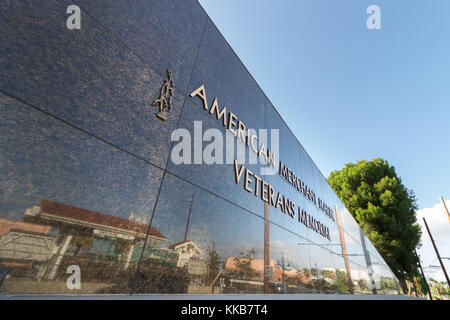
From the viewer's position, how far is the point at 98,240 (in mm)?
1600

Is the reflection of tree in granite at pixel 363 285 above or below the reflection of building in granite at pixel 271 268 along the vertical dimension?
above

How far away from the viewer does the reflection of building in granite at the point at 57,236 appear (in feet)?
4.10

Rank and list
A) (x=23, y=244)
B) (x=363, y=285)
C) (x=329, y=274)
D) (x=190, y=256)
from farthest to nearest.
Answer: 1. (x=363, y=285)
2. (x=329, y=274)
3. (x=190, y=256)
4. (x=23, y=244)

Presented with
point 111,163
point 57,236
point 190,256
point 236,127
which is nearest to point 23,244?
point 57,236

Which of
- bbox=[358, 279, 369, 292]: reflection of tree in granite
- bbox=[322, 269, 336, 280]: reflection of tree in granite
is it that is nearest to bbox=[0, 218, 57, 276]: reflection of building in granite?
bbox=[322, 269, 336, 280]: reflection of tree in granite

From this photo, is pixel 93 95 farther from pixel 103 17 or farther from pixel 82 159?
pixel 103 17

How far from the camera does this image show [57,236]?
1423 millimetres

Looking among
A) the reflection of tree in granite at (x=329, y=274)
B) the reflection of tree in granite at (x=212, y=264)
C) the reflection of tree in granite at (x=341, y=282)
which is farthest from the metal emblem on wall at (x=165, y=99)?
the reflection of tree in granite at (x=341, y=282)

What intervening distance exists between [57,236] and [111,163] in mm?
634

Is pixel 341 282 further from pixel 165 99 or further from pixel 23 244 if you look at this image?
pixel 23 244

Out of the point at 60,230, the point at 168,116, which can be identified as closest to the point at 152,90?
the point at 168,116

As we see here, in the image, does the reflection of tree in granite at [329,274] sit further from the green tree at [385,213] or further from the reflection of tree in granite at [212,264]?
the green tree at [385,213]

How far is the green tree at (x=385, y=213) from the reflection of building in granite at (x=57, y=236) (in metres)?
18.5

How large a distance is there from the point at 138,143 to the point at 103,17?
1.18 metres
